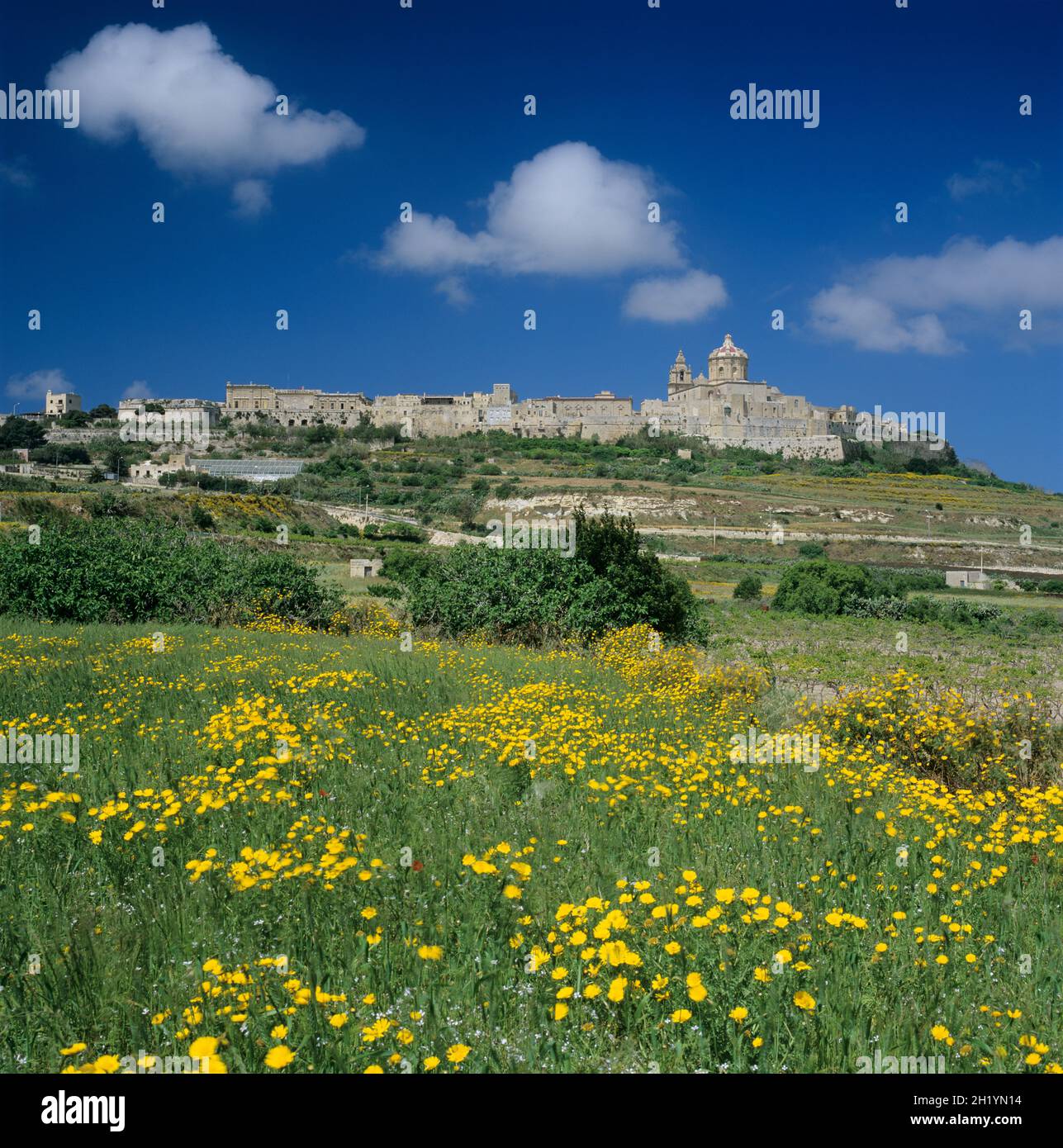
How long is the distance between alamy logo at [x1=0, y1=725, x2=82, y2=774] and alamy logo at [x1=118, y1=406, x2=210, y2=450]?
304 ft

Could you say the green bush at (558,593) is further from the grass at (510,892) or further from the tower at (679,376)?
the tower at (679,376)

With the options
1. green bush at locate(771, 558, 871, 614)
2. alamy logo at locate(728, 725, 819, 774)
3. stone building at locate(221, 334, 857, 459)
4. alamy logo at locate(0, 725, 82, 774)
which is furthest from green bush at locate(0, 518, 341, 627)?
stone building at locate(221, 334, 857, 459)

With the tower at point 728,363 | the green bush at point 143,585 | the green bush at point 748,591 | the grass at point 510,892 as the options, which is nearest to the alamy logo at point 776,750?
the grass at point 510,892

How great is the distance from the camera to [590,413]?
121 m

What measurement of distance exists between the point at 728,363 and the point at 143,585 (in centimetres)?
12484

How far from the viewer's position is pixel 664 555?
42.6m

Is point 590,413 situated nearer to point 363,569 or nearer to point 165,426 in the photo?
point 165,426

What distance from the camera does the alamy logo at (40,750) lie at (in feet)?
17.1

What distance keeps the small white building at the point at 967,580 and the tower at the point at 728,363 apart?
9478cm

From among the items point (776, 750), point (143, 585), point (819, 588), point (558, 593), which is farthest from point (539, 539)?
point (819, 588)

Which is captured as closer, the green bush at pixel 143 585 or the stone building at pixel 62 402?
the green bush at pixel 143 585

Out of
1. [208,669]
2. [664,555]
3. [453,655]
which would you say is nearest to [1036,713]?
[453,655]
